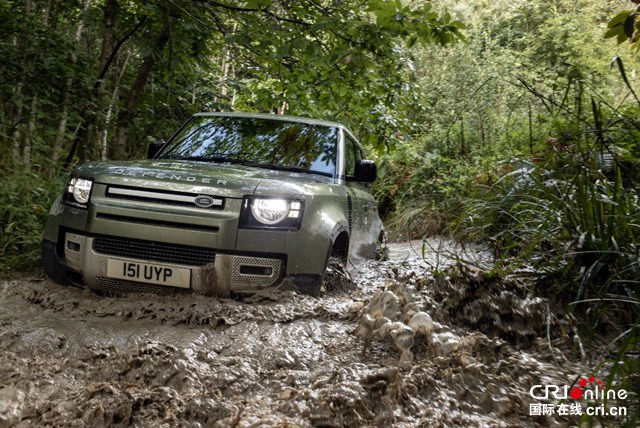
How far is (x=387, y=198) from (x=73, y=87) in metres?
5.49

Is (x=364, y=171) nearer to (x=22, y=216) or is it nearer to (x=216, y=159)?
(x=216, y=159)

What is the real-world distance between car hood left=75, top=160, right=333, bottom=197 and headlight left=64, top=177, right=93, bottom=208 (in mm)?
51

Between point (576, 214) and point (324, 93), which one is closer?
point (576, 214)

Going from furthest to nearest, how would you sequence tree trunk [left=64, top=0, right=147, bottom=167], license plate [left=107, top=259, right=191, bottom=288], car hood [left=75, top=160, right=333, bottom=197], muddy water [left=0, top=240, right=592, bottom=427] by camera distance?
1. tree trunk [left=64, top=0, right=147, bottom=167]
2. car hood [left=75, top=160, right=333, bottom=197]
3. license plate [left=107, top=259, right=191, bottom=288]
4. muddy water [left=0, top=240, right=592, bottom=427]

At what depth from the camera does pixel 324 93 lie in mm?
6414

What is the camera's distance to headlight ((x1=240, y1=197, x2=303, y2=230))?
333 centimetres

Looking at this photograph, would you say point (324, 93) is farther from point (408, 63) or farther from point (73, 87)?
point (73, 87)

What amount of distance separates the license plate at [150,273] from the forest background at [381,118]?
1.61 metres

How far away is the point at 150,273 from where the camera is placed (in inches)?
129

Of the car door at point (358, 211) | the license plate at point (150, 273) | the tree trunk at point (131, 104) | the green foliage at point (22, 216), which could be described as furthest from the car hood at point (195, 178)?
the tree trunk at point (131, 104)

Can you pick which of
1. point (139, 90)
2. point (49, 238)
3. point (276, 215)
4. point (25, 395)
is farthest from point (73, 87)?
point (25, 395)

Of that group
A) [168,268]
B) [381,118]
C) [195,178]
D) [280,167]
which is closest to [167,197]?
[195,178]

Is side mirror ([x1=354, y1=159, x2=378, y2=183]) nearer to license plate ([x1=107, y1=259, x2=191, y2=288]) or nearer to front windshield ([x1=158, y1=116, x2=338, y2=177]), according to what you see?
front windshield ([x1=158, y1=116, x2=338, y2=177])

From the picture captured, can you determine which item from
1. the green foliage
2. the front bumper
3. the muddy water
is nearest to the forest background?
the green foliage
